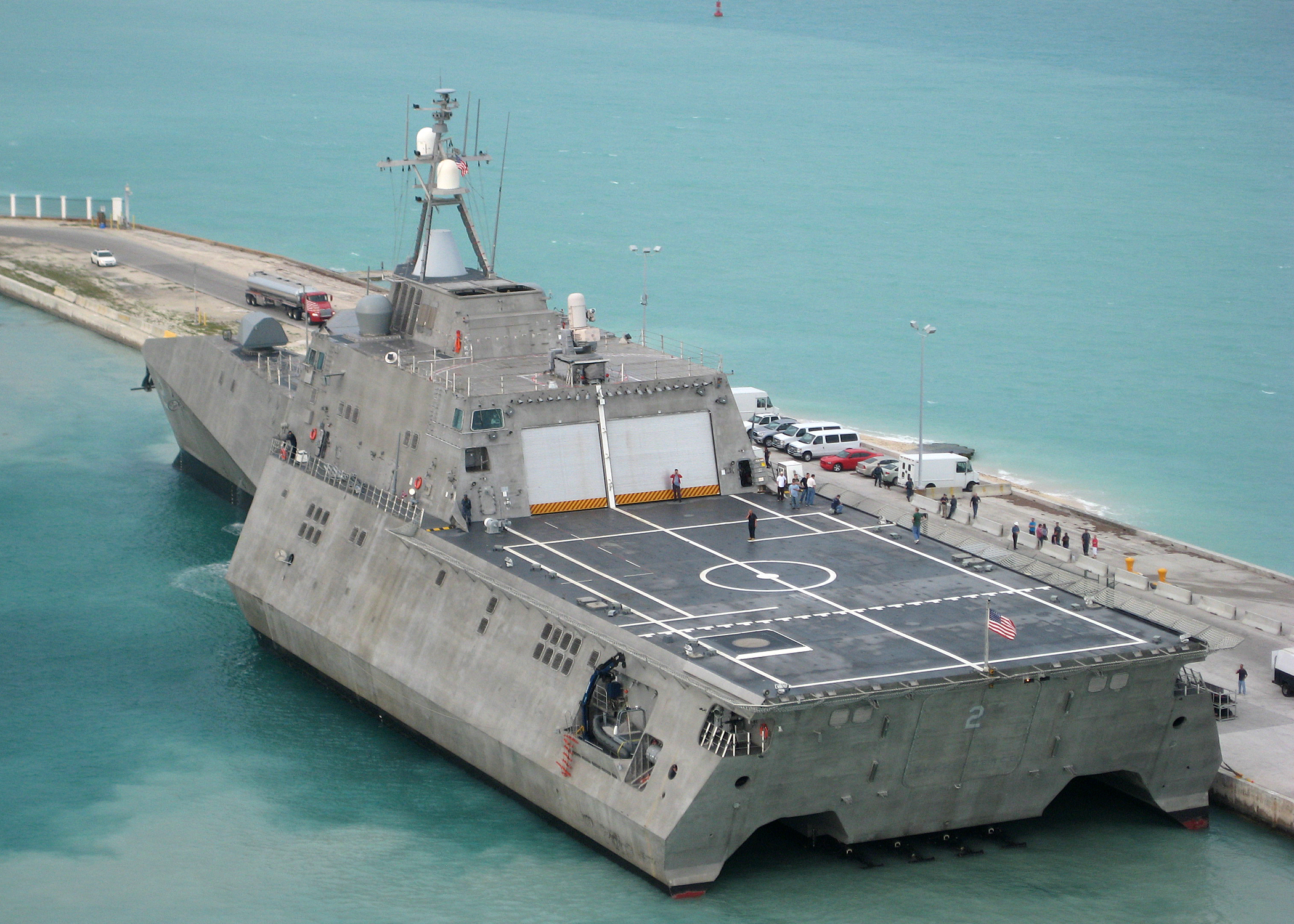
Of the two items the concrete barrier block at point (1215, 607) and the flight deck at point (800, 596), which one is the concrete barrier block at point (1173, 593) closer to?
the concrete barrier block at point (1215, 607)

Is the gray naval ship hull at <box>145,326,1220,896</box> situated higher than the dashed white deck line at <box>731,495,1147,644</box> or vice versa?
the dashed white deck line at <box>731,495,1147,644</box>

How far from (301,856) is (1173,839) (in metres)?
20.3

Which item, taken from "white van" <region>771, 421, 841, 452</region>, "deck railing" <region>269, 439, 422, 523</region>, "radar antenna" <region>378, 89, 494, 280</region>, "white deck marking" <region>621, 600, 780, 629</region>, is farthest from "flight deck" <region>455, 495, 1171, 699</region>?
"white van" <region>771, 421, 841, 452</region>

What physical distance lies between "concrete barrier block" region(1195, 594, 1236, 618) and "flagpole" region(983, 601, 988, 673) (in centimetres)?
1394

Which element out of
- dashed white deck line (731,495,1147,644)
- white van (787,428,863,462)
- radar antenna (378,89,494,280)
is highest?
radar antenna (378,89,494,280)

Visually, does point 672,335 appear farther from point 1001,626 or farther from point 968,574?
point 1001,626

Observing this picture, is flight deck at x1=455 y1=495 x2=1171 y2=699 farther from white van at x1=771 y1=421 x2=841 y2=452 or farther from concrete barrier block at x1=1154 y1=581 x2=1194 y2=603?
white van at x1=771 y1=421 x2=841 y2=452

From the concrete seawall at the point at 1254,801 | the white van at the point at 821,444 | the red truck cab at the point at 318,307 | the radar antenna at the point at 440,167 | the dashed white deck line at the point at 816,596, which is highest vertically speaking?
the radar antenna at the point at 440,167

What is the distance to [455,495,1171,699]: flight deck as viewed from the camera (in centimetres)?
3881

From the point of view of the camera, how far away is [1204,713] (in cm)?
4075

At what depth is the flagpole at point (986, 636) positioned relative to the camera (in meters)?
38.1

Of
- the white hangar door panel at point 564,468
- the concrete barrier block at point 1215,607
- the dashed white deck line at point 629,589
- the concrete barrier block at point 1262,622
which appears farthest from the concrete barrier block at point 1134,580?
the dashed white deck line at point 629,589

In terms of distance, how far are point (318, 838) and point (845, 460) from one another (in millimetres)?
35656

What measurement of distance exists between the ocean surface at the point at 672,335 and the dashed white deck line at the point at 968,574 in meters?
4.64
